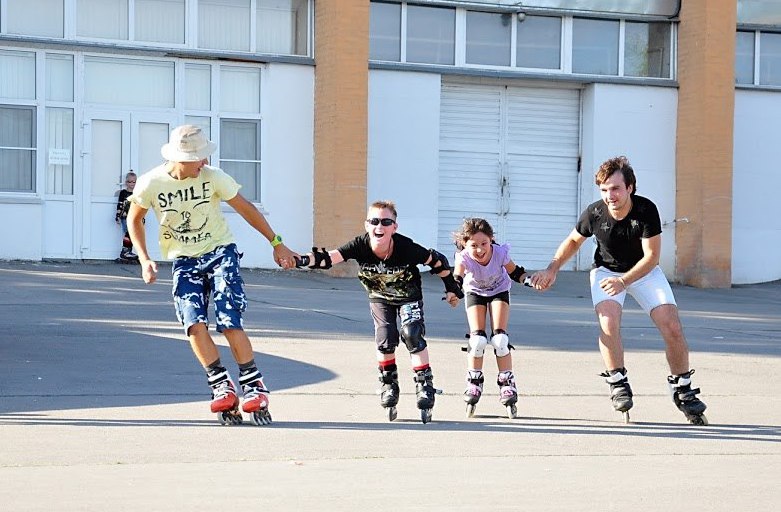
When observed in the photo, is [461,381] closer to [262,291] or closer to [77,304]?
[77,304]

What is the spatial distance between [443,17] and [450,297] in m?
16.6

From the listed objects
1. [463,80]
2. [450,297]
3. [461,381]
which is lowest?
[461,381]

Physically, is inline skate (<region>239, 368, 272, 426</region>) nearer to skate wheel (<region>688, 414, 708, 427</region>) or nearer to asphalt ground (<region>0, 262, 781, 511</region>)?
asphalt ground (<region>0, 262, 781, 511</region>)

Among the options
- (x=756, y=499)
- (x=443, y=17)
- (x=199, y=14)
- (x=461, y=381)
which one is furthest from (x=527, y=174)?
(x=756, y=499)

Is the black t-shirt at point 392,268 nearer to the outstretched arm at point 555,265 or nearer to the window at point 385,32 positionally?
the outstretched arm at point 555,265

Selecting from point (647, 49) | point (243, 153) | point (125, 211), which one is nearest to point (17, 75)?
point (125, 211)

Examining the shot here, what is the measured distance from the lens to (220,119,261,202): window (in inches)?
942

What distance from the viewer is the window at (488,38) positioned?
2511 cm

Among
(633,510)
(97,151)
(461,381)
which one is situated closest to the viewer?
(633,510)

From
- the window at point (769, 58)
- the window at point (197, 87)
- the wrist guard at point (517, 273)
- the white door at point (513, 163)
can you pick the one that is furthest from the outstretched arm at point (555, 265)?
the window at point (769, 58)

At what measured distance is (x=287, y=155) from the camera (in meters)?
24.0

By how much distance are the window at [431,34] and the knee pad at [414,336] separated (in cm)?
1628

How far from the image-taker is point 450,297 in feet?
29.4

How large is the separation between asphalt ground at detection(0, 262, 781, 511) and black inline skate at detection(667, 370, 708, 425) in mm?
87
